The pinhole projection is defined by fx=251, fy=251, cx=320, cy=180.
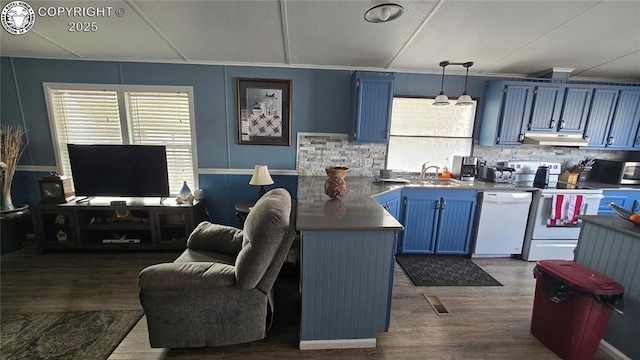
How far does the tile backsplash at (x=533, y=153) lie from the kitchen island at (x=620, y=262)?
1709mm

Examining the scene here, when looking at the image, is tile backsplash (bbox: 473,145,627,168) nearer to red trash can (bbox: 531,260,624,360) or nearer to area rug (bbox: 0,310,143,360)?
red trash can (bbox: 531,260,624,360)

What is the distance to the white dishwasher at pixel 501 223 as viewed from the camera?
117 inches

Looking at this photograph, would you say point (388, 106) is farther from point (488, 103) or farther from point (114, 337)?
point (114, 337)

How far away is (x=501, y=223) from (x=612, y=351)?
4.78ft

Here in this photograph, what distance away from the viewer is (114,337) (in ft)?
5.86

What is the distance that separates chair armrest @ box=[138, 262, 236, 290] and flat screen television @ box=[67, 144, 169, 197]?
5.77 feet

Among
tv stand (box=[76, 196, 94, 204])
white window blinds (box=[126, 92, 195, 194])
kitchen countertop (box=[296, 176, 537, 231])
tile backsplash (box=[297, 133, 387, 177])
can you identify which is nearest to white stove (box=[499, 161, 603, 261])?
kitchen countertop (box=[296, 176, 537, 231])

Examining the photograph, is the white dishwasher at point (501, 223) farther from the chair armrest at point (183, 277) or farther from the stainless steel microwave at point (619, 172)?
the chair armrest at point (183, 277)

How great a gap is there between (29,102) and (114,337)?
319 centimetres

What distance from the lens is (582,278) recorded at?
63.3 inches

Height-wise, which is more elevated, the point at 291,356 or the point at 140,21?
the point at 140,21

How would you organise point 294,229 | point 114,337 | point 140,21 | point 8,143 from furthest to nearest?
1. point 8,143
2. point 140,21
3. point 114,337
4. point 294,229

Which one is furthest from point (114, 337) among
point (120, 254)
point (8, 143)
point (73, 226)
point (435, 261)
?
point (435, 261)

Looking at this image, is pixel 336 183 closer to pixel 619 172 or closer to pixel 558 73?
pixel 558 73
